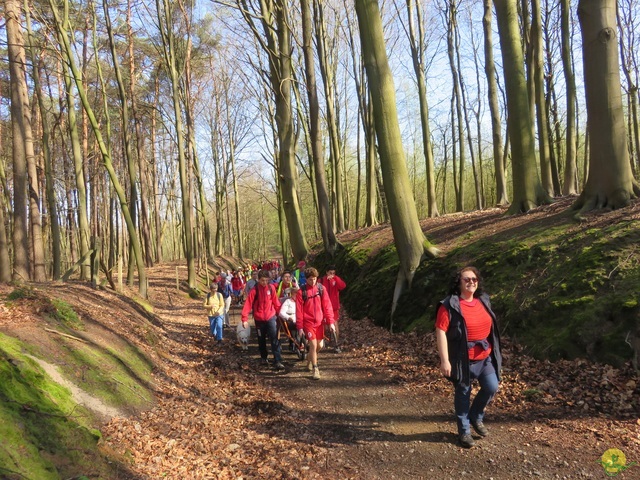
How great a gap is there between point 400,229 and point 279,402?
4819mm

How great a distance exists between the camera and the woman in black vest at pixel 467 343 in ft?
12.6

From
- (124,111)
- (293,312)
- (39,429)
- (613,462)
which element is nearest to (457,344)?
(613,462)

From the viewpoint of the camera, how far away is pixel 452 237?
9969mm

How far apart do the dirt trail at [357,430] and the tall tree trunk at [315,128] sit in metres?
8.72

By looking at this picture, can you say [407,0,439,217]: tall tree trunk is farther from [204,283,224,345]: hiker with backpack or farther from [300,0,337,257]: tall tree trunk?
[204,283,224,345]: hiker with backpack

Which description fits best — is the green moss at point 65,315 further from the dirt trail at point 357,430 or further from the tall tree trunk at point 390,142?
the tall tree trunk at point 390,142

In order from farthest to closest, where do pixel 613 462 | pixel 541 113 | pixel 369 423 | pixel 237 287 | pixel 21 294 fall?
pixel 237 287 → pixel 541 113 → pixel 21 294 → pixel 369 423 → pixel 613 462

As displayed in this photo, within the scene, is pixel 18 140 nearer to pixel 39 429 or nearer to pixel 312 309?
pixel 312 309

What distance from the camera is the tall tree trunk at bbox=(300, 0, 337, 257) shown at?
14328 mm

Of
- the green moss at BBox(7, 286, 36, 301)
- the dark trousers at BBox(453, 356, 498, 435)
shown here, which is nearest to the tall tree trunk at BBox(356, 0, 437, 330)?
the dark trousers at BBox(453, 356, 498, 435)

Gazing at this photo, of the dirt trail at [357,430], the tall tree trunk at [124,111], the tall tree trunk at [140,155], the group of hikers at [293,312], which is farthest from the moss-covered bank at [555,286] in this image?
the tall tree trunk at [140,155]

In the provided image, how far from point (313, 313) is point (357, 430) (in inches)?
88.1

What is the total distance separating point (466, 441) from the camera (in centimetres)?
395

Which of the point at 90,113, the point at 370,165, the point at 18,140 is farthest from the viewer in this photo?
the point at 370,165
